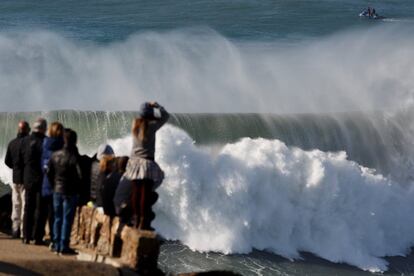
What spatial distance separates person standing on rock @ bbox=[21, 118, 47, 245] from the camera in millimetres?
13812

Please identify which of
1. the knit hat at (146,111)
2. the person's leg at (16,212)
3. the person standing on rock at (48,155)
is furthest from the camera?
the person's leg at (16,212)

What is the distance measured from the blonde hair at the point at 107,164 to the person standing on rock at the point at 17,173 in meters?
1.20

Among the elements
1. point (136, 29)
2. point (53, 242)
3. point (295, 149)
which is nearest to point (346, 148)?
point (295, 149)

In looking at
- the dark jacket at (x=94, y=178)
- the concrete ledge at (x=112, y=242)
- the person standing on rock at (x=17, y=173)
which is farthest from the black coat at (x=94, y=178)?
the person standing on rock at (x=17, y=173)

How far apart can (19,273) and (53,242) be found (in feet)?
Result: 4.96

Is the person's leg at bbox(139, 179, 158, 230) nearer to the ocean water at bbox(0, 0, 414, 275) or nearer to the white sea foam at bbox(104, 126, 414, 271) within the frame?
the ocean water at bbox(0, 0, 414, 275)

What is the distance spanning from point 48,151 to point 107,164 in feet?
2.44

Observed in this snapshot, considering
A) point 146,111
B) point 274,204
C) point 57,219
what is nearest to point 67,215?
point 57,219

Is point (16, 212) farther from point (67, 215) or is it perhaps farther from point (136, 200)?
point (136, 200)

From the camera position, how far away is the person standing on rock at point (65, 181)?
13.1m

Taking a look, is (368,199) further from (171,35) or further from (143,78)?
(171,35)

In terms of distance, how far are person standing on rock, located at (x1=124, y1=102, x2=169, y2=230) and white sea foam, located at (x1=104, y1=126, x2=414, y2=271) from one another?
31.3 ft

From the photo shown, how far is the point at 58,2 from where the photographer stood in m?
57.9

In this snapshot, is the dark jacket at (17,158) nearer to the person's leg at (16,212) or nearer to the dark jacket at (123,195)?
the person's leg at (16,212)
